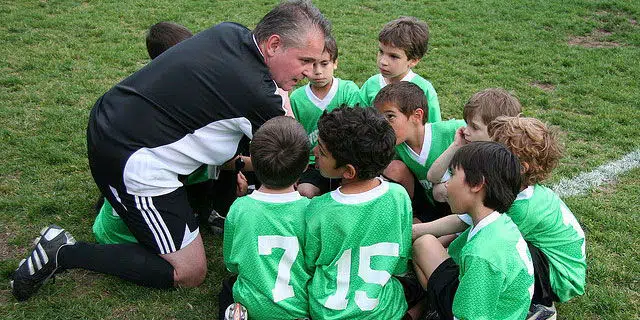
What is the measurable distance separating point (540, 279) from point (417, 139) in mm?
1341

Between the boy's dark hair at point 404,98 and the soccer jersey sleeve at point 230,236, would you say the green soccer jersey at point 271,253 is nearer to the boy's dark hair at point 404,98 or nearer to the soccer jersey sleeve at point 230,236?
the soccer jersey sleeve at point 230,236

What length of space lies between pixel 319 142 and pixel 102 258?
1467 mm

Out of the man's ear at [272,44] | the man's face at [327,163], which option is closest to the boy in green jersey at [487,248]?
the man's face at [327,163]

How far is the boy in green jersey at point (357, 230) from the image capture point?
3191 millimetres

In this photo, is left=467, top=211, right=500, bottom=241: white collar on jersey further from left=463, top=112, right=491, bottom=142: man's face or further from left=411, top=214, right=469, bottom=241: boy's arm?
left=463, top=112, right=491, bottom=142: man's face

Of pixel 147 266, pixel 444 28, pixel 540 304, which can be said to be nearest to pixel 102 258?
pixel 147 266

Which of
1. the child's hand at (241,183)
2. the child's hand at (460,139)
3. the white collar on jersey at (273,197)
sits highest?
the white collar on jersey at (273,197)

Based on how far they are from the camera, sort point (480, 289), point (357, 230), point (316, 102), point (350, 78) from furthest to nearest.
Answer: point (350, 78) < point (316, 102) < point (357, 230) < point (480, 289)

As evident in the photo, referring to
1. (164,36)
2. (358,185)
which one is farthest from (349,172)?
(164,36)

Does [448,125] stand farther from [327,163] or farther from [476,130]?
[327,163]

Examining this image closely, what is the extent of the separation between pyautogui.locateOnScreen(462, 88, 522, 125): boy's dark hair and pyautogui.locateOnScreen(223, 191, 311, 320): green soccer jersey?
1304 mm

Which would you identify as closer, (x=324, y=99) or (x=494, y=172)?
(x=494, y=172)

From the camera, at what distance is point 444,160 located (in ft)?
13.3

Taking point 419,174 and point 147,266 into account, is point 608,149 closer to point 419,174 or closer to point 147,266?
point 419,174
